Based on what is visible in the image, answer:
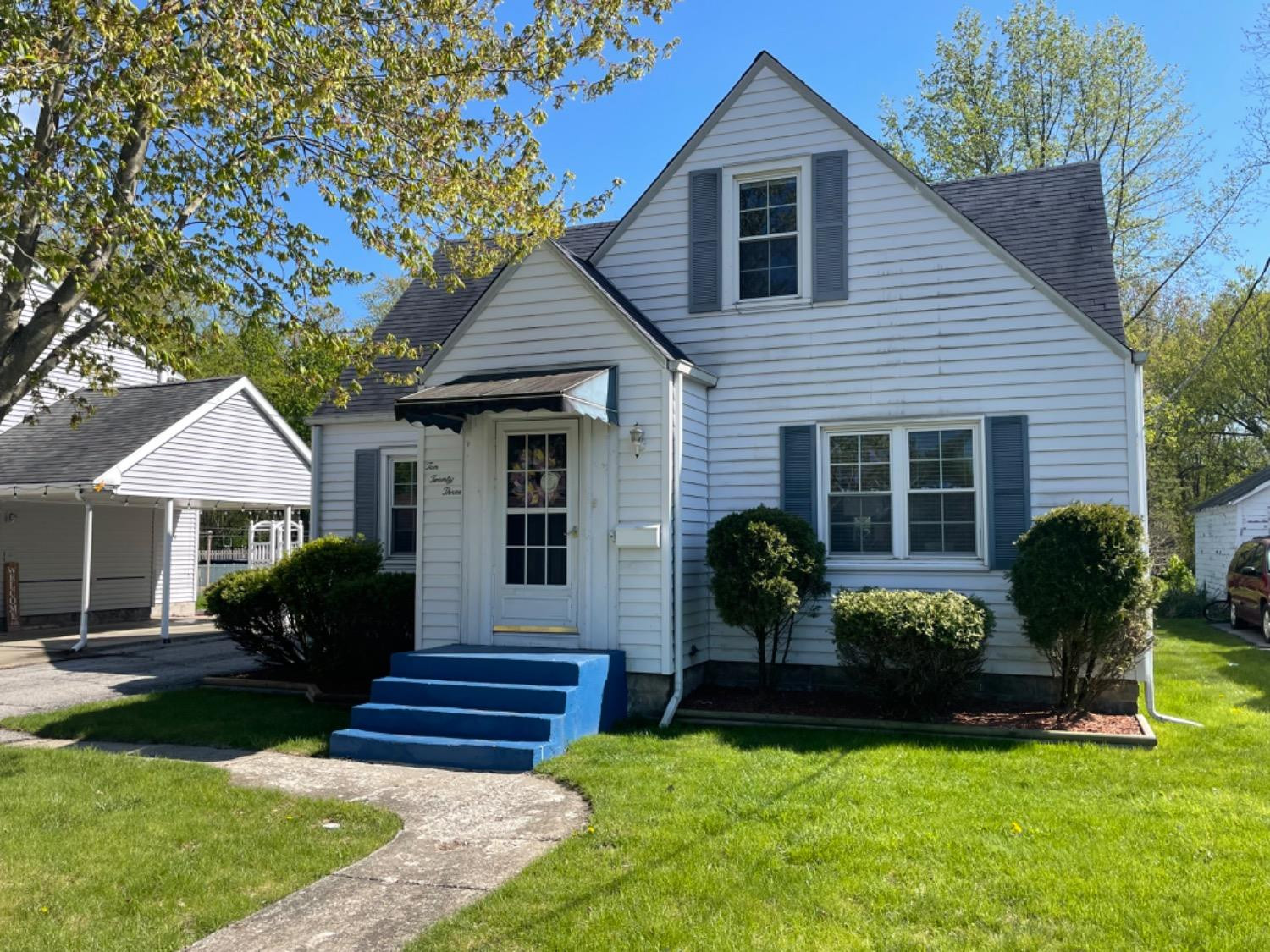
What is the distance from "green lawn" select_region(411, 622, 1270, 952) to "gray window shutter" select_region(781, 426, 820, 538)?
2.88 meters

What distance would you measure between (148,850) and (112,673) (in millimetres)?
8536

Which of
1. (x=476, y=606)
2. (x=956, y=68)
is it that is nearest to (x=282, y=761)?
(x=476, y=606)

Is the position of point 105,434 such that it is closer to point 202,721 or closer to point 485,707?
point 202,721

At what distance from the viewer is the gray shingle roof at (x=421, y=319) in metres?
13.5

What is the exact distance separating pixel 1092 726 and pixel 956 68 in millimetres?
23233

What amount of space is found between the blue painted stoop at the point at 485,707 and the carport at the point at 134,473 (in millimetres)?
8961

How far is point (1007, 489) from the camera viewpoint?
9367 millimetres

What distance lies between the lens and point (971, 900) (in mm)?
4465

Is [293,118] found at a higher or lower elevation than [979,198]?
lower

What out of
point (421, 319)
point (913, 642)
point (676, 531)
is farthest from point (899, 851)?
point (421, 319)

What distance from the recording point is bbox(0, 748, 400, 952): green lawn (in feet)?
14.5

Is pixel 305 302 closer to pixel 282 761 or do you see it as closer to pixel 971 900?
pixel 282 761

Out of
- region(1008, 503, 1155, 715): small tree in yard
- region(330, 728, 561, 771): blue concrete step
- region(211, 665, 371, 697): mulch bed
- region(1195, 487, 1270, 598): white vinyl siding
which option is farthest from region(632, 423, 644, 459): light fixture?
region(1195, 487, 1270, 598): white vinyl siding

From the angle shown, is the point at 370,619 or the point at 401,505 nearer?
the point at 370,619
